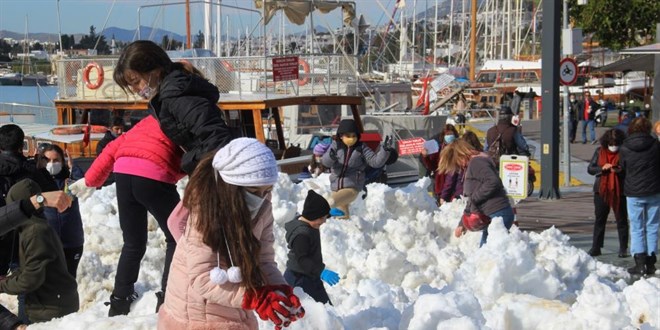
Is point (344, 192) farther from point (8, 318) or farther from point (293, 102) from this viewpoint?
point (293, 102)

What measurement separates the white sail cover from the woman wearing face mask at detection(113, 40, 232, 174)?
16.6 meters

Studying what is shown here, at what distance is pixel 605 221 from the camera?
10617 mm

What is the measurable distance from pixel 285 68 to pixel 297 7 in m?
5.05

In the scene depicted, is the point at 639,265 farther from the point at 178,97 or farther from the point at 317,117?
the point at 317,117

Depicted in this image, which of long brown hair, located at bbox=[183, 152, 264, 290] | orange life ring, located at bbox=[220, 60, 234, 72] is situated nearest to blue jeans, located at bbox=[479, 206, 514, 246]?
long brown hair, located at bbox=[183, 152, 264, 290]

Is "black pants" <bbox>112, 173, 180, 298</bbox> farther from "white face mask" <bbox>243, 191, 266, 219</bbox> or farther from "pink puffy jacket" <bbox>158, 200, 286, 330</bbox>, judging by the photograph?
"white face mask" <bbox>243, 191, 266, 219</bbox>

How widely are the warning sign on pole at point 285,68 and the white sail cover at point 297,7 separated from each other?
423 centimetres

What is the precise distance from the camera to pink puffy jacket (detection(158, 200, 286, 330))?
3.57 m

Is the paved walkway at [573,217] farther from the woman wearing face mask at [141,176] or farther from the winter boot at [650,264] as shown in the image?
the woman wearing face mask at [141,176]

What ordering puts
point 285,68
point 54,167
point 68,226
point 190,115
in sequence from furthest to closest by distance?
point 285,68, point 54,167, point 68,226, point 190,115

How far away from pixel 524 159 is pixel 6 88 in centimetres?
6221

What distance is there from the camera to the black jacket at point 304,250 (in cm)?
649

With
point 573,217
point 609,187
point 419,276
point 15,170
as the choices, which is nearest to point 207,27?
point 573,217

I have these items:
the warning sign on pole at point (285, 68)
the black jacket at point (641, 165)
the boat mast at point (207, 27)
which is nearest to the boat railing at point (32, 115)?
the boat mast at point (207, 27)
